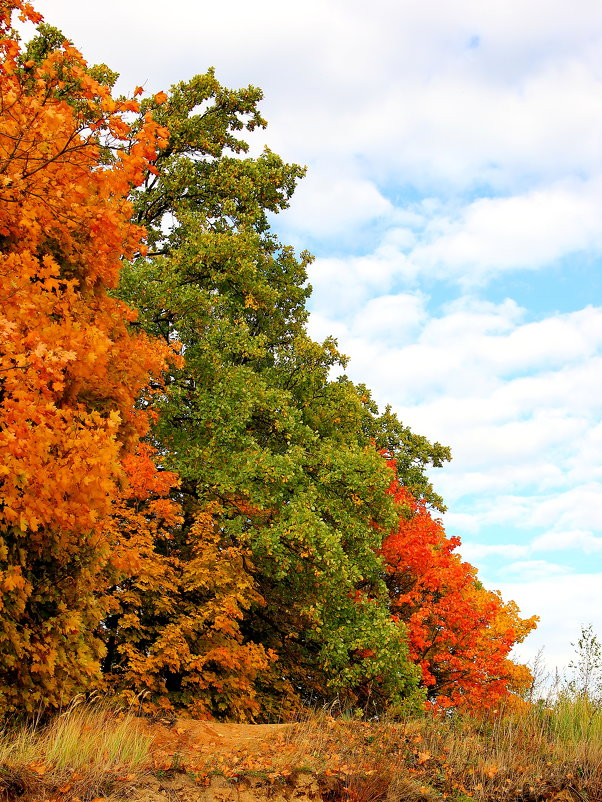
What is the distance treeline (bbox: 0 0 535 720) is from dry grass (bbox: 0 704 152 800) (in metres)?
0.61

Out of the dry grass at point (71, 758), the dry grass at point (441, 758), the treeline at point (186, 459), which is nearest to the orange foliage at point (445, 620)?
the treeline at point (186, 459)

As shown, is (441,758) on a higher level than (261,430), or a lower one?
lower

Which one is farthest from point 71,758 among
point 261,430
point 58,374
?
point 261,430

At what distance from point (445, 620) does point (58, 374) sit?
15.7m

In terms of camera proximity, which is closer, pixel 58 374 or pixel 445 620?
pixel 58 374

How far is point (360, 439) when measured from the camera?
21.4 metres

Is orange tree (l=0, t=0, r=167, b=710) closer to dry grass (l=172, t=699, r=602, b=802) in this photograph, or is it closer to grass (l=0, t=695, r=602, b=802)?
grass (l=0, t=695, r=602, b=802)

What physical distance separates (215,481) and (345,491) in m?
2.99

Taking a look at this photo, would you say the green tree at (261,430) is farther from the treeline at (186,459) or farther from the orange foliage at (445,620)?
the orange foliage at (445,620)

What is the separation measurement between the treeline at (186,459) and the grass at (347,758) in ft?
3.96

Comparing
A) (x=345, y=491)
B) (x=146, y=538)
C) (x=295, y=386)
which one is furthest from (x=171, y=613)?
(x=295, y=386)

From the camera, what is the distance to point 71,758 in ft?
24.6

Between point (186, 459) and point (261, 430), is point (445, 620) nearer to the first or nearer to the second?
point (261, 430)

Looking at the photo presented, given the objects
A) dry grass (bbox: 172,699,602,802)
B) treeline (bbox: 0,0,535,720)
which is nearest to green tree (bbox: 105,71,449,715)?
treeline (bbox: 0,0,535,720)
